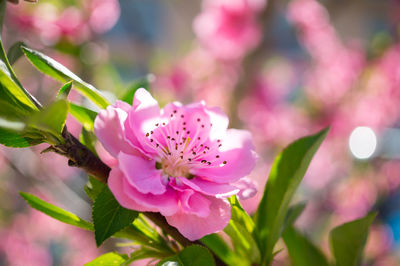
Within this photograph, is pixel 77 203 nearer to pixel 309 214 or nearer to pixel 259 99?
pixel 309 214

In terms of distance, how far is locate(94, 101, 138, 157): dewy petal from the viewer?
1.05 ft

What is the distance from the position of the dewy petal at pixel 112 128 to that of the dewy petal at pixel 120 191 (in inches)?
0.7

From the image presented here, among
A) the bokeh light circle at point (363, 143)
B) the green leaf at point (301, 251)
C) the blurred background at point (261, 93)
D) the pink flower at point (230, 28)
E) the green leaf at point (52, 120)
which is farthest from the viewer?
the pink flower at point (230, 28)

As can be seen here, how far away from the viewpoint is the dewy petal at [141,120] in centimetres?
34

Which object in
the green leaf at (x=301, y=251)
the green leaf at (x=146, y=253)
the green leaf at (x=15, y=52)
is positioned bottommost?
the green leaf at (x=301, y=251)

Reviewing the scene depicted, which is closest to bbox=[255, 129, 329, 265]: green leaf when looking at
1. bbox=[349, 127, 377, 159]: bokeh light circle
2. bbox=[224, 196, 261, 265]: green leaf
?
bbox=[224, 196, 261, 265]: green leaf

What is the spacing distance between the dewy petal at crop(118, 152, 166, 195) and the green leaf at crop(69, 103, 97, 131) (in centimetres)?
7

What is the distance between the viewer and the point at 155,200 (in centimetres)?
32

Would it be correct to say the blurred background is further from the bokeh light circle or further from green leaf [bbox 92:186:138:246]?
green leaf [bbox 92:186:138:246]

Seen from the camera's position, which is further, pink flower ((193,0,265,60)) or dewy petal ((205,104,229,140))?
pink flower ((193,0,265,60))

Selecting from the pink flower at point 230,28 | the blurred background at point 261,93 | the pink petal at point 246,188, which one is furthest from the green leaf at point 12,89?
the pink flower at point 230,28

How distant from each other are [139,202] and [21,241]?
9.43 ft

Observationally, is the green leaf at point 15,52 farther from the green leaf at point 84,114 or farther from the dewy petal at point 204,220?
the dewy petal at point 204,220

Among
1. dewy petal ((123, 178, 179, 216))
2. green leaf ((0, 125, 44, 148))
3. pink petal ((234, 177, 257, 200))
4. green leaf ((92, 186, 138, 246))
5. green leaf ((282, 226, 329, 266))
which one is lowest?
green leaf ((282, 226, 329, 266))
